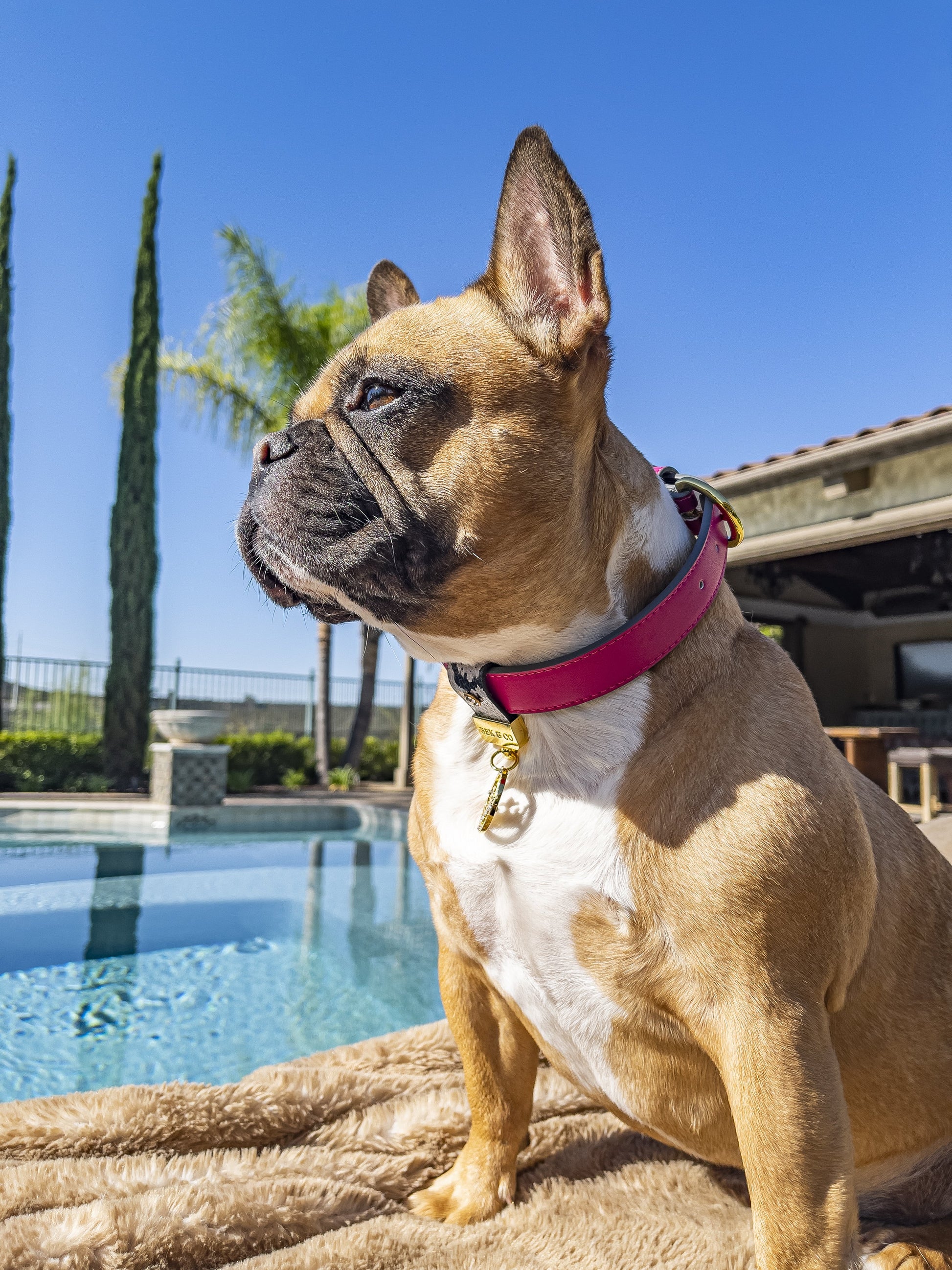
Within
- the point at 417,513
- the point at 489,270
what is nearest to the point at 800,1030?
the point at 417,513

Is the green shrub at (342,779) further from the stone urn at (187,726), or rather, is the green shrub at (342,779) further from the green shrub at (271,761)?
the stone urn at (187,726)

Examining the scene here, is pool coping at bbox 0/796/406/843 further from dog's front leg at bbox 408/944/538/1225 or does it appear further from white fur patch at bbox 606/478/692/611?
white fur patch at bbox 606/478/692/611

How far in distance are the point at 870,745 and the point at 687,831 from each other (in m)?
11.0

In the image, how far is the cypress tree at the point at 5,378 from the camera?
15.8m

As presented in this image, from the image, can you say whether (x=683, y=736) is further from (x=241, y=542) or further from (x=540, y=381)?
(x=241, y=542)

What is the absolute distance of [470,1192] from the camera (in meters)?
1.62

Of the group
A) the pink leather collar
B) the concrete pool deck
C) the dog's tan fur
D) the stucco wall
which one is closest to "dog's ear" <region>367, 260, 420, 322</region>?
the dog's tan fur

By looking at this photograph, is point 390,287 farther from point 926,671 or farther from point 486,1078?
point 926,671

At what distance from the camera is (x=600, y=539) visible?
4.40 ft

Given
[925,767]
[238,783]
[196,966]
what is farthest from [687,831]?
[238,783]

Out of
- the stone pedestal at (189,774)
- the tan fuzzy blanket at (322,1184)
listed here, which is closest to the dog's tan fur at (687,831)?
the tan fuzzy blanket at (322,1184)

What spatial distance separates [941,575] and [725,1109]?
13768 millimetres

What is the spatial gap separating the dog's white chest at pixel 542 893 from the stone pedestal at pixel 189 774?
11.5m

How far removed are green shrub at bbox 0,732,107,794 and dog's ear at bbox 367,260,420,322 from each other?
47.1 feet
